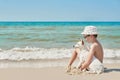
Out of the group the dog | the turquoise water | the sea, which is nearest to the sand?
the dog

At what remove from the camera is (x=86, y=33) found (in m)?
6.00

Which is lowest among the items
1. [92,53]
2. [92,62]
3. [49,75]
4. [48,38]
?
[48,38]

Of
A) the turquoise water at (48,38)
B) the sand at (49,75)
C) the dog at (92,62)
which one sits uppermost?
the dog at (92,62)

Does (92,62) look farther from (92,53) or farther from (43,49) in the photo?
(43,49)

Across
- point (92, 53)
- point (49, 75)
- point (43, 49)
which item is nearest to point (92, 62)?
point (92, 53)

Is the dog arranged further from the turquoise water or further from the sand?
the turquoise water

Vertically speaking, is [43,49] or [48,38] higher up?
[43,49]

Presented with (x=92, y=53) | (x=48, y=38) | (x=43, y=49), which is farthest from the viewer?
(x=48, y=38)

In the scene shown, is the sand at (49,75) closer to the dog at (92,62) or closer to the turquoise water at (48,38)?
the dog at (92,62)

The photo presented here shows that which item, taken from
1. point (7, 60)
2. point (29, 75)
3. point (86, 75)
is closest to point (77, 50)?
point (86, 75)

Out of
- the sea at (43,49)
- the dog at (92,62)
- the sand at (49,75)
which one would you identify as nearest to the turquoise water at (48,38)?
the sea at (43,49)

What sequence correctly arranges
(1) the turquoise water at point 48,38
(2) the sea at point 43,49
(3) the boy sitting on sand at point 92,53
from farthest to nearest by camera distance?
1. (1) the turquoise water at point 48,38
2. (2) the sea at point 43,49
3. (3) the boy sitting on sand at point 92,53

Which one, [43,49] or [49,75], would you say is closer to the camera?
[49,75]

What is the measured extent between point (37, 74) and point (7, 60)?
2.96 meters
